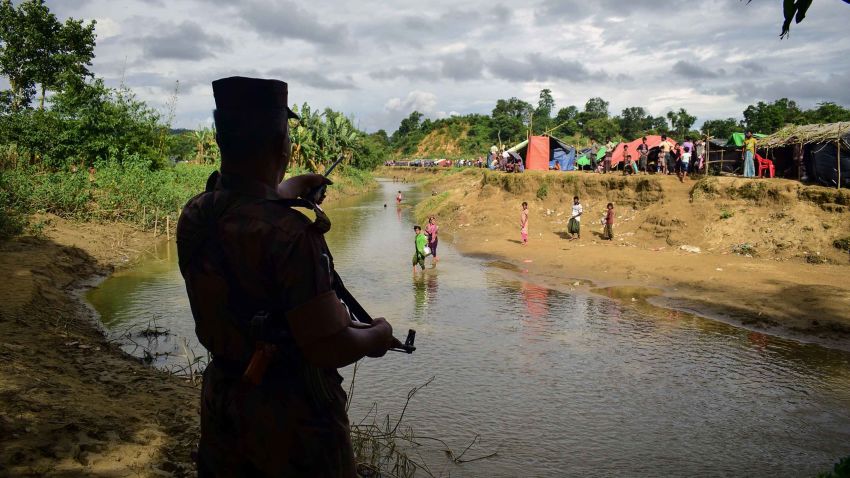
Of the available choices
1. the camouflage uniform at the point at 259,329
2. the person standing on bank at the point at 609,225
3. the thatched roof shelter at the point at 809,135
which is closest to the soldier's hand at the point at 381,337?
the camouflage uniform at the point at 259,329

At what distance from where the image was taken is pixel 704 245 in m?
19.9

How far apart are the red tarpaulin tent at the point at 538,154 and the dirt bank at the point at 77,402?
25.9m

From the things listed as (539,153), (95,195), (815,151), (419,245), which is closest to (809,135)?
(815,151)

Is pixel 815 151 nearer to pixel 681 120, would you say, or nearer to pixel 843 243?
pixel 843 243

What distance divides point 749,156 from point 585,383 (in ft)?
53.2

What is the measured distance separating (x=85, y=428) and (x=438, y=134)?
111022 mm

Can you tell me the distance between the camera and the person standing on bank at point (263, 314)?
199 cm

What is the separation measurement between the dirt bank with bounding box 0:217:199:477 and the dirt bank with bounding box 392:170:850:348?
1105 centimetres

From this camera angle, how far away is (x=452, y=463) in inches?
262

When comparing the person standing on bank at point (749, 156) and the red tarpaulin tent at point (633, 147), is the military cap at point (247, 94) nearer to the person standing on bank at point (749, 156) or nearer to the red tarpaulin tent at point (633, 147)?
the person standing on bank at point (749, 156)

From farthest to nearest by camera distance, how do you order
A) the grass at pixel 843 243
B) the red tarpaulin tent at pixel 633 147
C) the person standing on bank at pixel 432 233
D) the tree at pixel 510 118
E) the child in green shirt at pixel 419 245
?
the tree at pixel 510 118
the red tarpaulin tent at pixel 633 147
the person standing on bank at pixel 432 233
the child in green shirt at pixel 419 245
the grass at pixel 843 243

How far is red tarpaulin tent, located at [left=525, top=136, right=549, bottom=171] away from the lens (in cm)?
3416

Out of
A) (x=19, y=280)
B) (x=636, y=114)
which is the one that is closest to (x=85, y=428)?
(x=19, y=280)

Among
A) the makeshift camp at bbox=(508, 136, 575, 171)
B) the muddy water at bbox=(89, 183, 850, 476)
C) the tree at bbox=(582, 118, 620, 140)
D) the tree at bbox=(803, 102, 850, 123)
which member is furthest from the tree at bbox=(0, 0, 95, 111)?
the tree at bbox=(582, 118, 620, 140)
